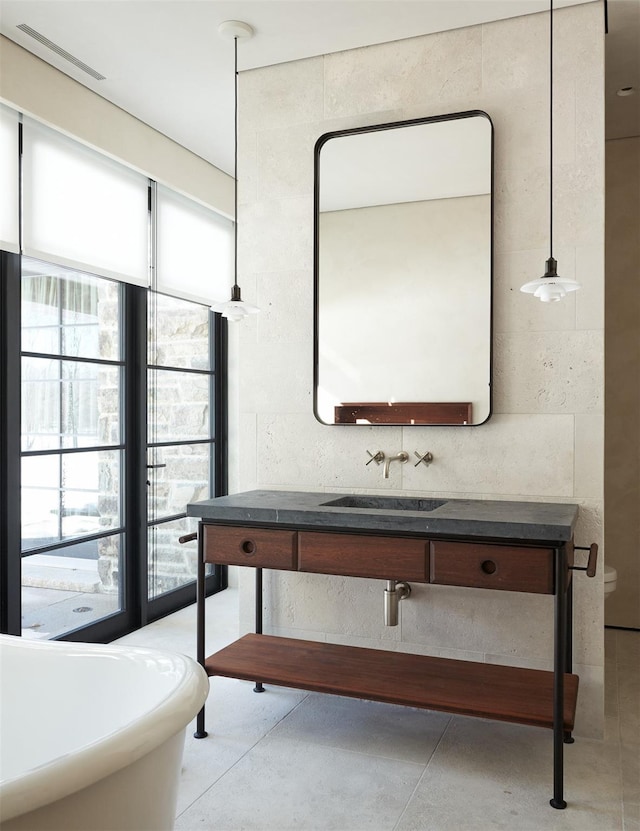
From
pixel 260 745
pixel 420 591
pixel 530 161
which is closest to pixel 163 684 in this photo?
pixel 260 745

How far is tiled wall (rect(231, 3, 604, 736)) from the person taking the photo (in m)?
2.69

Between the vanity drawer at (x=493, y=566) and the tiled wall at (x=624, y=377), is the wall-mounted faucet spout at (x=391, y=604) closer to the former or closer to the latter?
the vanity drawer at (x=493, y=566)

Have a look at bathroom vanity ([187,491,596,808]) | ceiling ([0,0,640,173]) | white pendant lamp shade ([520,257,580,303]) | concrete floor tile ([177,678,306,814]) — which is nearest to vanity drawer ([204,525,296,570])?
bathroom vanity ([187,491,596,808])

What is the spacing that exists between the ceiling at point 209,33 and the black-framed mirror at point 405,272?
38 centimetres

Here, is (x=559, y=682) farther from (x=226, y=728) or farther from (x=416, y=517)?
(x=226, y=728)

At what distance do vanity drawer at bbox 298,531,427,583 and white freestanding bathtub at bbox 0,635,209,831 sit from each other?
0.80m

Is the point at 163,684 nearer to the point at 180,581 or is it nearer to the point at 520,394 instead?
the point at 520,394

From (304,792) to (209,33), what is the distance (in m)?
2.87

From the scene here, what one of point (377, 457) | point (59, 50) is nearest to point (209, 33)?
point (59, 50)

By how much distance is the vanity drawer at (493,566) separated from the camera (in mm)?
2199

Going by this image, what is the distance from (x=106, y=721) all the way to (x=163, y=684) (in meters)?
0.26

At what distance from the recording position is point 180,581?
435cm

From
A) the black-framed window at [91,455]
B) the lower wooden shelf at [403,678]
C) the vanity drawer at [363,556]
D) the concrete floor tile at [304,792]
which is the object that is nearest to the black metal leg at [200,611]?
the lower wooden shelf at [403,678]

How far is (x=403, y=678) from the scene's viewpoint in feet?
8.34
